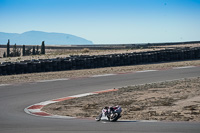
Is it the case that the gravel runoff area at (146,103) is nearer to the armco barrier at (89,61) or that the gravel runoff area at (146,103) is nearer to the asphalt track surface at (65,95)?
the asphalt track surface at (65,95)

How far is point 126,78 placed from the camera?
21.5 metres

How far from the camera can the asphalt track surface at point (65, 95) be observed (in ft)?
27.2

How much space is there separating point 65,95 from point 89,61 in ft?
43.1

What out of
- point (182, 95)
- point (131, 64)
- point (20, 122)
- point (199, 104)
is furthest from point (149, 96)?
point (131, 64)

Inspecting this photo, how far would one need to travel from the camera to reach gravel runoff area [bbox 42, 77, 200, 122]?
10.7 meters

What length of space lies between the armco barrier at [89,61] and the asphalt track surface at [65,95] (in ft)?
17.0

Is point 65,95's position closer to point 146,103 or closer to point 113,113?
point 146,103

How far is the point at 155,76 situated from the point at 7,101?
9.91 m

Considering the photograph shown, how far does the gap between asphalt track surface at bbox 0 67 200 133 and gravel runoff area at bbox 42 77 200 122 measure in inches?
44.6

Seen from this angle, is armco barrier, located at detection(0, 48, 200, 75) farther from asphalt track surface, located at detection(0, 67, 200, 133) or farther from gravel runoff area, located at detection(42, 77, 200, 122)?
gravel runoff area, located at detection(42, 77, 200, 122)

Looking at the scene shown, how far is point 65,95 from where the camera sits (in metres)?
15.8

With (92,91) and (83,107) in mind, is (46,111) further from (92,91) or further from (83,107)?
(92,91)

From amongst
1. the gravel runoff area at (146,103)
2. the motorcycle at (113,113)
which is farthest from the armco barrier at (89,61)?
the motorcycle at (113,113)

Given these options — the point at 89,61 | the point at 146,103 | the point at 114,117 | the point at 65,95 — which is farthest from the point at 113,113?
the point at 89,61
